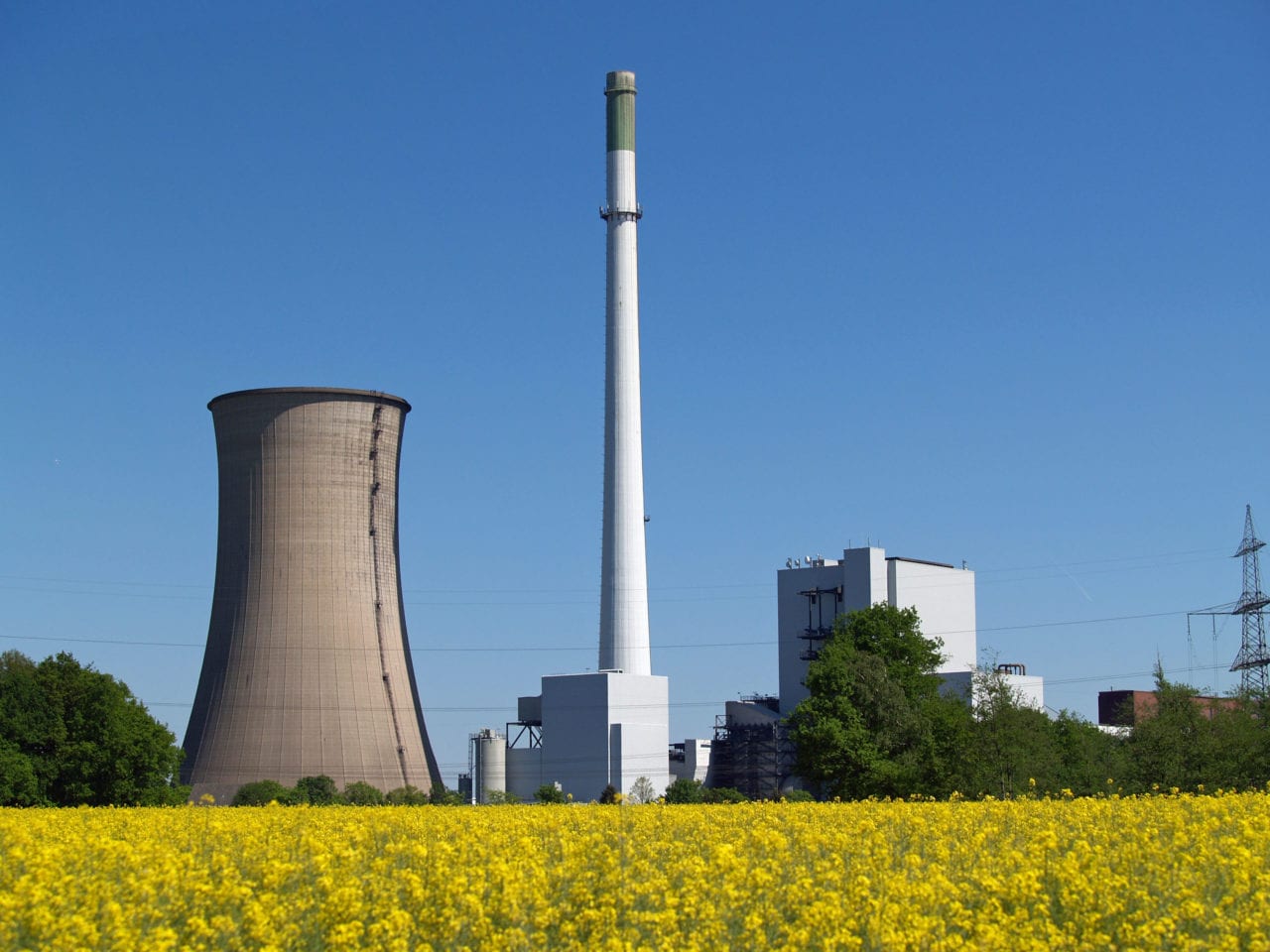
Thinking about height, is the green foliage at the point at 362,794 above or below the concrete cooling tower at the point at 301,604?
below

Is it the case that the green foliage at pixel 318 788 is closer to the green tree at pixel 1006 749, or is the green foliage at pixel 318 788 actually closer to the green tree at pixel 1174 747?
the green tree at pixel 1006 749

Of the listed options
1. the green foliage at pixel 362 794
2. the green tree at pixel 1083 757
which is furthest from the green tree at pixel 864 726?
the green foliage at pixel 362 794

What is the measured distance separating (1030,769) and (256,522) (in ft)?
77.1

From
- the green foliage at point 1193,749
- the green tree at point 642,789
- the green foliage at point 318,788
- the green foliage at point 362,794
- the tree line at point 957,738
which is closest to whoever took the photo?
the green foliage at point 1193,749

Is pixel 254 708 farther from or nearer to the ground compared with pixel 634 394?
nearer to the ground

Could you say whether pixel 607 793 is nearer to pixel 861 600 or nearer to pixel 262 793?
pixel 262 793

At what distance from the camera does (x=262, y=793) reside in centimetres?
4231

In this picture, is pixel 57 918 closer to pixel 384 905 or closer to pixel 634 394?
pixel 384 905

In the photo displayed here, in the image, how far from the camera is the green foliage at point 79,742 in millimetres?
43156

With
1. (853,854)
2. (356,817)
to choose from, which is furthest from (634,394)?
(853,854)

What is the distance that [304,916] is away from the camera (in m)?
8.57

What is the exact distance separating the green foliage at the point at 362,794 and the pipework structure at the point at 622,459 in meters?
13.6

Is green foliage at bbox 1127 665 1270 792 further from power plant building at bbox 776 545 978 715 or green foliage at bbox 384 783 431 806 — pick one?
power plant building at bbox 776 545 978 715

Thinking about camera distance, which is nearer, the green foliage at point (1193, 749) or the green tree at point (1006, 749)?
the green foliage at point (1193, 749)
